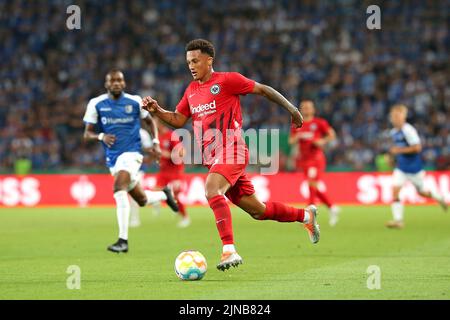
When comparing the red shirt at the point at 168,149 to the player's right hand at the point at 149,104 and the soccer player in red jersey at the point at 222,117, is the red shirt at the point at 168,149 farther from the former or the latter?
the player's right hand at the point at 149,104

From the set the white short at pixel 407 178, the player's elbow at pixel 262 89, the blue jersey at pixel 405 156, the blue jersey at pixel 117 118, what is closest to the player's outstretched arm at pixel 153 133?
the blue jersey at pixel 117 118

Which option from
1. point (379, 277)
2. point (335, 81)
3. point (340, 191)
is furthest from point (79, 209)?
point (379, 277)

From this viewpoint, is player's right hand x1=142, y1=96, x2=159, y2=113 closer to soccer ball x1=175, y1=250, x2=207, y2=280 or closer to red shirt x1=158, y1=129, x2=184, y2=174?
soccer ball x1=175, y1=250, x2=207, y2=280

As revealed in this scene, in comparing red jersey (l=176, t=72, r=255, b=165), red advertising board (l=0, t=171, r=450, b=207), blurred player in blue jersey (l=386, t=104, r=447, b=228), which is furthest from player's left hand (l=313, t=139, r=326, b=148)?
red jersey (l=176, t=72, r=255, b=165)

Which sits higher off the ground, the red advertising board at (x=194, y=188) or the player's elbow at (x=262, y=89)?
the player's elbow at (x=262, y=89)

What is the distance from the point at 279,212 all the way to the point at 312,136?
27.5 feet

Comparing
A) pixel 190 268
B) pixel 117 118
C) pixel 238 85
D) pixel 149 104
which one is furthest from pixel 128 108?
pixel 190 268

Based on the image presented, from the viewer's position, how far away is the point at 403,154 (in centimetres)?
1742

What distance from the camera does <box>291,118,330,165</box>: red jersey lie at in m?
17.9

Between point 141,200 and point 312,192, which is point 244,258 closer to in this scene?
point 141,200

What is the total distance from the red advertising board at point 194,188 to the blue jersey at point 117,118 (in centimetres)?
1178

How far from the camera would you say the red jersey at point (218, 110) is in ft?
30.9
